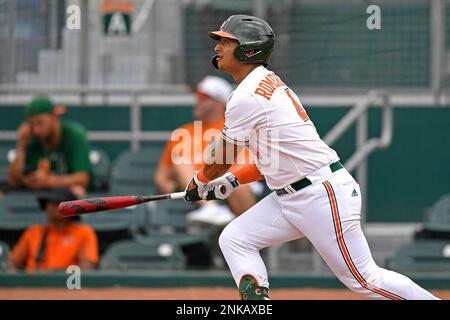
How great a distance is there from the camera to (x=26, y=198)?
29.6ft

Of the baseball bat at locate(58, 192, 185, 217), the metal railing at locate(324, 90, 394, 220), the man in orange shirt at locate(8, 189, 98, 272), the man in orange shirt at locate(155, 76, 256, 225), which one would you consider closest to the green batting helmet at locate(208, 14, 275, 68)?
the baseball bat at locate(58, 192, 185, 217)

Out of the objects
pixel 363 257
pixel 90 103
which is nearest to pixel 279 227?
pixel 363 257

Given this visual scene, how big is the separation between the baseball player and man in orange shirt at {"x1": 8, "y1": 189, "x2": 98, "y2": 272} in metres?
2.90

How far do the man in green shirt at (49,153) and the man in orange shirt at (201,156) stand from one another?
0.64 metres

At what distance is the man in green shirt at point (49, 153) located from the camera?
8930 millimetres

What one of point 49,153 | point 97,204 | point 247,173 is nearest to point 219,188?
point 247,173

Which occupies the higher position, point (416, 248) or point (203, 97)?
point (203, 97)

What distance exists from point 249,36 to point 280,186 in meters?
0.79

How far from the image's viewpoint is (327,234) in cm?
563

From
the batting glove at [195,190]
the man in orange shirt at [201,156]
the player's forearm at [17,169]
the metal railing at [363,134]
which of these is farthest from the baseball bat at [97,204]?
the metal railing at [363,134]

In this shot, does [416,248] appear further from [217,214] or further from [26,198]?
[26,198]

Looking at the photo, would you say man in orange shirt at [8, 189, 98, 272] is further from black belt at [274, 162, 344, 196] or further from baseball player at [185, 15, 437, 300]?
black belt at [274, 162, 344, 196]

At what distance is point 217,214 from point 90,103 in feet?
6.38

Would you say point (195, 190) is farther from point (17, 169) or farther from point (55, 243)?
point (17, 169)
